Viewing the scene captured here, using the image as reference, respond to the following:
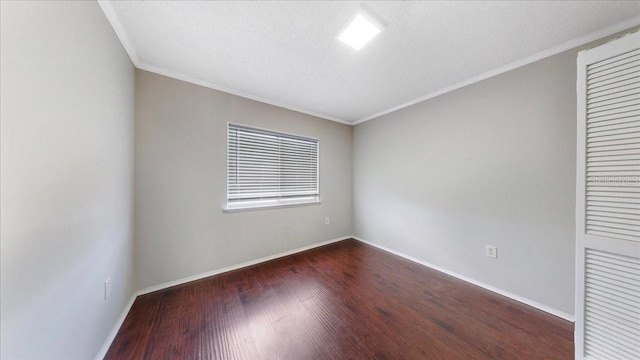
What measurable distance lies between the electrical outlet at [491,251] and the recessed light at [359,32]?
7.85 ft

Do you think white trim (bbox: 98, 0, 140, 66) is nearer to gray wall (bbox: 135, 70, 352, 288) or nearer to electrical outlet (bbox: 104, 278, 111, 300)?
gray wall (bbox: 135, 70, 352, 288)

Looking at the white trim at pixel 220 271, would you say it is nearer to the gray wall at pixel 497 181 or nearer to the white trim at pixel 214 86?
the gray wall at pixel 497 181

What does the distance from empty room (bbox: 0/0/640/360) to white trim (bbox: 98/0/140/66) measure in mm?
17

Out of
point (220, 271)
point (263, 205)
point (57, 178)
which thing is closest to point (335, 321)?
point (220, 271)

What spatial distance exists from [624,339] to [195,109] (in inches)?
147

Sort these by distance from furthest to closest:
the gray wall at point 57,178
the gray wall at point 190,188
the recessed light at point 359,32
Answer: the gray wall at point 190,188 → the recessed light at point 359,32 → the gray wall at point 57,178

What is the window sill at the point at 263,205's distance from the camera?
2.40 metres

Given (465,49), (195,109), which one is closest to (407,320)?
(465,49)

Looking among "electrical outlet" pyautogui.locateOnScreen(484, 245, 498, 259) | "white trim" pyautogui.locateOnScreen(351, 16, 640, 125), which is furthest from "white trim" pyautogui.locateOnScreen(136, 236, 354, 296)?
"white trim" pyautogui.locateOnScreen(351, 16, 640, 125)

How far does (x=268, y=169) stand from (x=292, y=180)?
0.44 m

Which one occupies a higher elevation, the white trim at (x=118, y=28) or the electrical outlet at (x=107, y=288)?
the white trim at (x=118, y=28)

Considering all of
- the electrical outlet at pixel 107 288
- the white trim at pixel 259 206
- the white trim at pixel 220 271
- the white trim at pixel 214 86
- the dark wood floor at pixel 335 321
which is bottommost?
the dark wood floor at pixel 335 321

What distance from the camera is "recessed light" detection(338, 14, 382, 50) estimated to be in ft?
4.40

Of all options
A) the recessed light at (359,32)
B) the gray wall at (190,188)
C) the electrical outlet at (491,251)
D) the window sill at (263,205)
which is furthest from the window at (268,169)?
the electrical outlet at (491,251)
